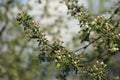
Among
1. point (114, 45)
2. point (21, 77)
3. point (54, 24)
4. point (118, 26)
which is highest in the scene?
point (54, 24)

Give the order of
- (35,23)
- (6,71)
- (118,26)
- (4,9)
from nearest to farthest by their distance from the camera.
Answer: (35,23)
(118,26)
(4,9)
(6,71)

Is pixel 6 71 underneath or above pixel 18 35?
underneath

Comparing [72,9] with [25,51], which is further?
[25,51]

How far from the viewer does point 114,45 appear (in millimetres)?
9500

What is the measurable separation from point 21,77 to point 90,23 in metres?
19.2

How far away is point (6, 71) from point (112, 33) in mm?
19135

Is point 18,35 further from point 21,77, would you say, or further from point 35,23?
point 35,23

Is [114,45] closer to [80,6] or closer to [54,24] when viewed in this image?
[80,6]

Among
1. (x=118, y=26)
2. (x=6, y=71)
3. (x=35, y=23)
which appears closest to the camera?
(x=35, y=23)

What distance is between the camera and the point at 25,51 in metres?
28.2

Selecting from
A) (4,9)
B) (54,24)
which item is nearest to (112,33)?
(4,9)

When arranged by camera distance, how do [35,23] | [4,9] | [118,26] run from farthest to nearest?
[4,9] < [118,26] < [35,23]

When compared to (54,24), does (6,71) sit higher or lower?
lower

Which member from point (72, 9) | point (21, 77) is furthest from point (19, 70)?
point (72, 9)
